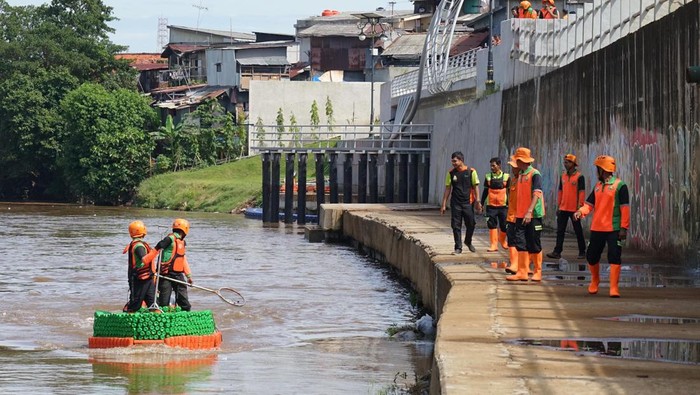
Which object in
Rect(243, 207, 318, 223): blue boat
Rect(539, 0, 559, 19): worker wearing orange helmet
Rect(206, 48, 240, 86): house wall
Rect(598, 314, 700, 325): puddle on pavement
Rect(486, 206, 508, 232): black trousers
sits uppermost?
Rect(206, 48, 240, 86): house wall

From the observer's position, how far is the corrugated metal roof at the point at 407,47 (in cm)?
8262

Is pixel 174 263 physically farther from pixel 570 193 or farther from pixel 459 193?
pixel 570 193

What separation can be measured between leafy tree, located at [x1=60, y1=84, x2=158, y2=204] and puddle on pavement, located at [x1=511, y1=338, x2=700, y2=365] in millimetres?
67277

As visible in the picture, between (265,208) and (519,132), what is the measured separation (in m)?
22.8

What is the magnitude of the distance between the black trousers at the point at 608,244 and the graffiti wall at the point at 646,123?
131 inches

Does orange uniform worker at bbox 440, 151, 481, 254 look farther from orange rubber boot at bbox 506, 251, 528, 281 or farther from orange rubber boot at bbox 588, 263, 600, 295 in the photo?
orange rubber boot at bbox 588, 263, 600, 295

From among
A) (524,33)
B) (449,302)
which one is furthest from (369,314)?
(524,33)

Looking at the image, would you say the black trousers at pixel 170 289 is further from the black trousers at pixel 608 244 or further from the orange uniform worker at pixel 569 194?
the orange uniform worker at pixel 569 194

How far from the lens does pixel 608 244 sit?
47.1 ft

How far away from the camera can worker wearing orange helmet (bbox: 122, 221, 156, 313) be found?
16281mm

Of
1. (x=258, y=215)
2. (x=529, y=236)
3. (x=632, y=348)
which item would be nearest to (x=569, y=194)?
(x=529, y=236)

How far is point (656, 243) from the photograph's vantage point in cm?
1989

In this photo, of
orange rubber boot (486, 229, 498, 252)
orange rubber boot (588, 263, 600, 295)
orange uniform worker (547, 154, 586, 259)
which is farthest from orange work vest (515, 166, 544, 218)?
orange rubber boot (486, 229, 498, 252)

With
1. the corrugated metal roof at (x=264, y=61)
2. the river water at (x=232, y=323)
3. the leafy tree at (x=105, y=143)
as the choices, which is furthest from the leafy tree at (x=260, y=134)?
the corrugated metal roof at (x=264, y=61)
